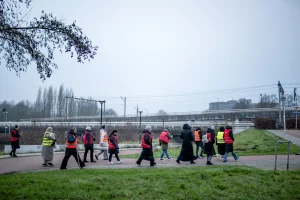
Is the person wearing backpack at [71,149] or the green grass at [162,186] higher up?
the person wearing backpack at [71,149]

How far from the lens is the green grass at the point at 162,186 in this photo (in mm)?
6801

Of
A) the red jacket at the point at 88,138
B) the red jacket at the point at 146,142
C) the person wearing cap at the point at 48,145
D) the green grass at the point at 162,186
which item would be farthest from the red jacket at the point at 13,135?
the green grass at the point at 162,186

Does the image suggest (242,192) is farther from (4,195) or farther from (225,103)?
(225,103)

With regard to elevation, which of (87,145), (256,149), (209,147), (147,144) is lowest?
(256,149)

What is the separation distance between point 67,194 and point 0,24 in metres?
4.50

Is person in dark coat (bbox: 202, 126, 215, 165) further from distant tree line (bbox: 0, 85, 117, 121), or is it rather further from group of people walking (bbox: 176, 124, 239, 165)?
distant tree line (bbox: 0, 85, 117, 121)

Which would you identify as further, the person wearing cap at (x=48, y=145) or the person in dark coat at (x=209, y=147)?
the person wearing cap at (x=48, y=145)

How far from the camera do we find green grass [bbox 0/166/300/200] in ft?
22.3

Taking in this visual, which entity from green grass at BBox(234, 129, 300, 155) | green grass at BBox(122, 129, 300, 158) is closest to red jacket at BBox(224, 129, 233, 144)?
green grass at BBox(122, 129, 300, 158)

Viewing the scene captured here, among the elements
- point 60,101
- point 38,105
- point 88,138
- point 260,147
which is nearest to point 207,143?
point 88,138

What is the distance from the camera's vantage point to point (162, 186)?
748cm

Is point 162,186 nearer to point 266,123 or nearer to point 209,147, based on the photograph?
point 209,147

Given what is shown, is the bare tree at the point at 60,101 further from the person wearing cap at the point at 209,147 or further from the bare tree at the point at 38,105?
the person wearing cap at the point at 209,147

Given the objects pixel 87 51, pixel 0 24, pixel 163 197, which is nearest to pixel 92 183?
pixel 163 197
